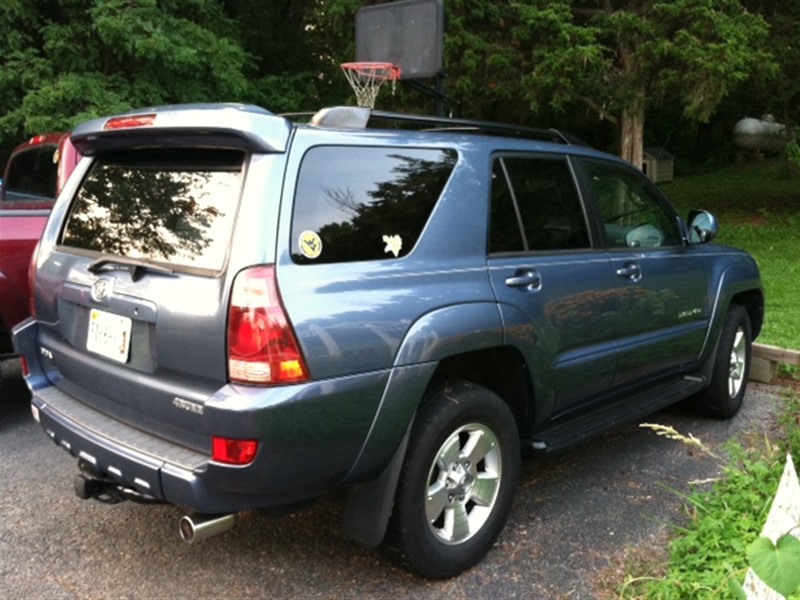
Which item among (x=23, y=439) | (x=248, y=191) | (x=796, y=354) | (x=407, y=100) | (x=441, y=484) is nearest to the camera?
(x=248, y=191)

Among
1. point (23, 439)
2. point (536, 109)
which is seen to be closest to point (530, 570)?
point (23, 439)

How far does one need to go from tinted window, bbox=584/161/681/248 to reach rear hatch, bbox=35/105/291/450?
6.70 feet

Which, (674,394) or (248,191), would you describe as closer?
(248,191)

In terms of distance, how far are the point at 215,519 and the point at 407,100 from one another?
40.1 feet

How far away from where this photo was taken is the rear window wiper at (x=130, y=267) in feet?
9.04

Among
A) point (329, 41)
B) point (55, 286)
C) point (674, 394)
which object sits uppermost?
point (329, 41)

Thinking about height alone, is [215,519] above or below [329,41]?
below

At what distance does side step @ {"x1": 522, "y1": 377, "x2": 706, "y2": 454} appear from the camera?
3.57 meters

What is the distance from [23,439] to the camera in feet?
15.8

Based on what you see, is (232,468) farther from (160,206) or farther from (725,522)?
(725,522)

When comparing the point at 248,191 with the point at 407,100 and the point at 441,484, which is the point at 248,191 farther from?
the point at 407,100

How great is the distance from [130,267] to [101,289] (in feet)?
0.58

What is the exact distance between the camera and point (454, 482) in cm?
313

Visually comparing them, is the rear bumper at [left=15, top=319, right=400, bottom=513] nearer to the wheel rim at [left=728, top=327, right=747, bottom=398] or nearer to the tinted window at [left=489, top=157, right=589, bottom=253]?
the tinted window at [left=489, top=157, right=589, bottom=253]
